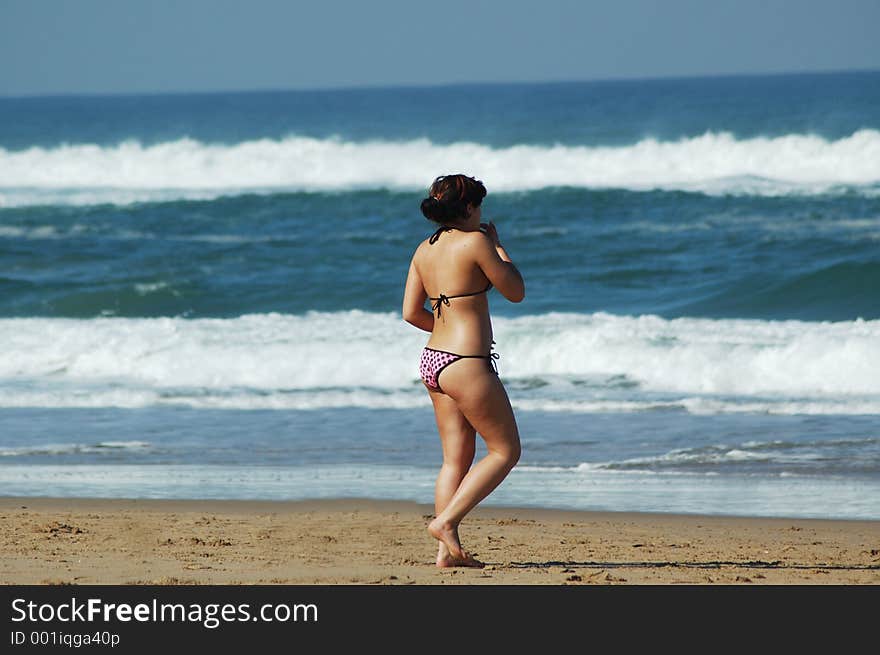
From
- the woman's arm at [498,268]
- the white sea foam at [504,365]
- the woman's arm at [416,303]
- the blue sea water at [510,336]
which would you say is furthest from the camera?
the white sea foam at [504,365]

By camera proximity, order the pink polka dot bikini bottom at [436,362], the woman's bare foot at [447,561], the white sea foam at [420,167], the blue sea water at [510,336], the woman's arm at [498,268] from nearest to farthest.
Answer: the woman's arm at [498,268]
the pink polka dot bikini bottom at [436,362]
the woman's bare foot at [447,561]
the blue sea water at [510,336]
the white sea foam at [420,167]

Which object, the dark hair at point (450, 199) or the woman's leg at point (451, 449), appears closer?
the dark hair at point (450, 199)

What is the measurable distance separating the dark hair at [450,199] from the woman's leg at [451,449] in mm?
686

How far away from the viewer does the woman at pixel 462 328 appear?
479 cm

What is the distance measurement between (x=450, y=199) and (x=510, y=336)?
7874mm

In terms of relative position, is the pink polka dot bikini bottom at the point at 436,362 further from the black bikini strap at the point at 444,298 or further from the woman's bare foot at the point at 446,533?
the woman's bare foot at the point at 446,533

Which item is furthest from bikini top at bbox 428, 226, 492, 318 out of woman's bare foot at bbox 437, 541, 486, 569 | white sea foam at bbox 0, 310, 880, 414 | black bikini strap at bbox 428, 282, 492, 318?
white sea foam at bbox 0, 310, 880, 414

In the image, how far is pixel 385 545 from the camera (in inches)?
235

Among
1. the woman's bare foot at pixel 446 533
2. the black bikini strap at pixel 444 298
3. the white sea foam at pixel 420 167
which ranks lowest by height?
the woman's bare foot at pixel 446 533

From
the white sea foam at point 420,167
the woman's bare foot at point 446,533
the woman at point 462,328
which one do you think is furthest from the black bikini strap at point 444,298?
the white sea foam at point 420,167

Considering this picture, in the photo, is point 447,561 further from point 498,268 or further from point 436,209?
point 436,209

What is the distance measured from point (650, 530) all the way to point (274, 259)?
15.0 m

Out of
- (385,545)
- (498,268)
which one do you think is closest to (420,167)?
(385,545)

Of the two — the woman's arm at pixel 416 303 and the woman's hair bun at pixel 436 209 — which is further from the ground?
the woman's hair bun at pixel 436 209
